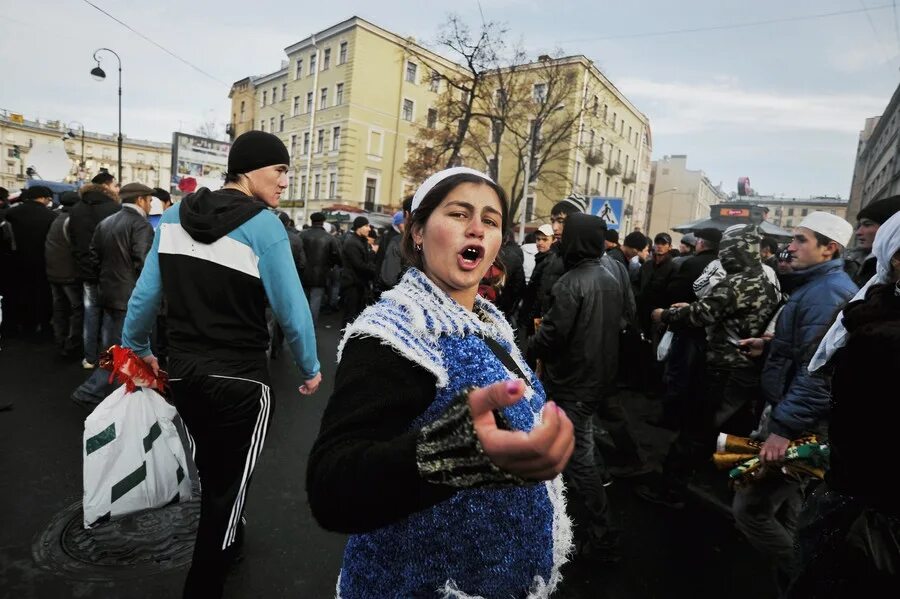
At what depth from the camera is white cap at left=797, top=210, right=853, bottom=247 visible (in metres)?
3.12

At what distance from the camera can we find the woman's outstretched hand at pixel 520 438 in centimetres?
71

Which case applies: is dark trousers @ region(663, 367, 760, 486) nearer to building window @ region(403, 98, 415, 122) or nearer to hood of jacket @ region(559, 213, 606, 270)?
hood of jacket @ region(559, 213, 606, 270)

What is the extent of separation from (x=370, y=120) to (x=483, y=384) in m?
38.3


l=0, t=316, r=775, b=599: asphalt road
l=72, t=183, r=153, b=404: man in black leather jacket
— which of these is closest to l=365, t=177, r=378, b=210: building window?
l=72, t=183, r=153, b=404: man in black leather jacket

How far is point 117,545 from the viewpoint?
9.84ft

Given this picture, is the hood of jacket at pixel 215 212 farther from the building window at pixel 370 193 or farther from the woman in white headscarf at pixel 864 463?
the building window at pixel 370 193

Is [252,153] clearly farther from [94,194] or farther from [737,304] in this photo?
[94,194]

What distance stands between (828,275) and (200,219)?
3.40 metres

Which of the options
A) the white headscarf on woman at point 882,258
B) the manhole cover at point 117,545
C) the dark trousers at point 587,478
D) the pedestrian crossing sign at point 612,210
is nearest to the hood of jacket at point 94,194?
the manhole cover at point 117,545

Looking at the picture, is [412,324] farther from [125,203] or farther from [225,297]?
[125,203]

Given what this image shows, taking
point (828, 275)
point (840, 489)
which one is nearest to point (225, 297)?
point (840, 489)

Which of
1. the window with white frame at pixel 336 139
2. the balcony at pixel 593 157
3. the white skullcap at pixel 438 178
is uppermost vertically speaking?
the balcony at pixel 593 157

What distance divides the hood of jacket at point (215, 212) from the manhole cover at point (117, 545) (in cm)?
182

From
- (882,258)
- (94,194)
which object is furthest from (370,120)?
(882,258)
